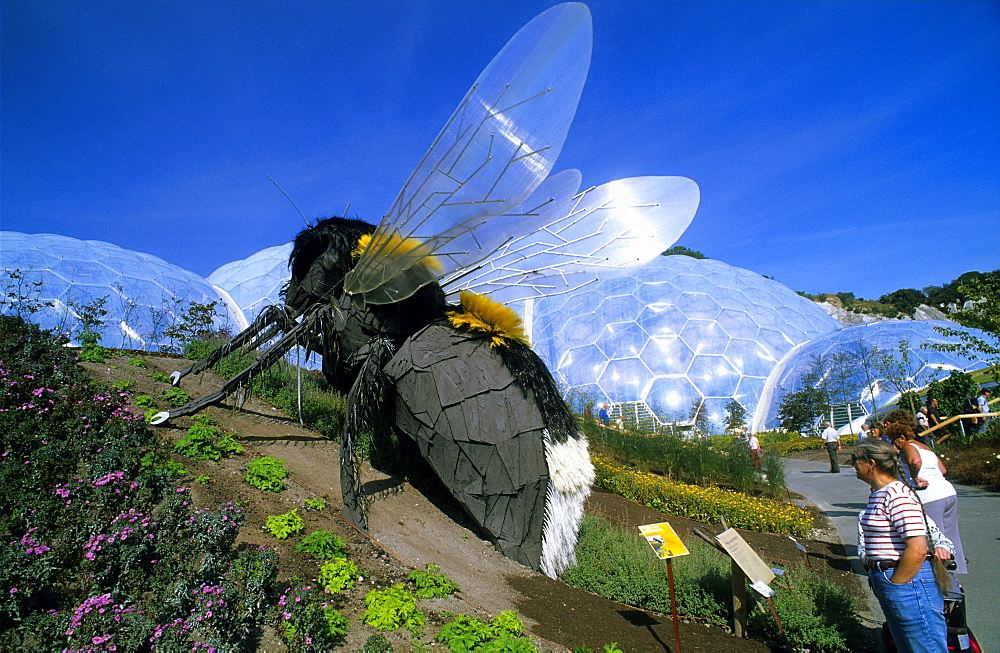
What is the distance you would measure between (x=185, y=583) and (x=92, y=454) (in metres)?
2.13

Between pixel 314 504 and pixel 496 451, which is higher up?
pixel 496 451

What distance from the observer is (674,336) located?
21453 millimetres

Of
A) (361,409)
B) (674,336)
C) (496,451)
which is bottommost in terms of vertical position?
(496,451)

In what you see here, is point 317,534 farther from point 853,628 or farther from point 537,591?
point 853,628

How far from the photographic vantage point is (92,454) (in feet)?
13.2

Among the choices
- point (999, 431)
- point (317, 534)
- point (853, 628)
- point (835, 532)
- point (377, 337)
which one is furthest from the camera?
point (999, 431)

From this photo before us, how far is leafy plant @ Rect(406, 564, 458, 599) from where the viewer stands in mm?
3713

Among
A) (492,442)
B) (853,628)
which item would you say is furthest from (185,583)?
(853,628)

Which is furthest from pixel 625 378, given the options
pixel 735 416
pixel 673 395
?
pixel 735 416

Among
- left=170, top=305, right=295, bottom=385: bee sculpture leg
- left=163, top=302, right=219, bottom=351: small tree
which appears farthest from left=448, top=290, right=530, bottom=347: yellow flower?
left=163, top=302, right=219, bottom=351: small tree

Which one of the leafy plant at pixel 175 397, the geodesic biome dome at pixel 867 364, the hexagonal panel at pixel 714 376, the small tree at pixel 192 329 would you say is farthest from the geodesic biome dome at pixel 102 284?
the geodesic biome dome at pixel 867 364

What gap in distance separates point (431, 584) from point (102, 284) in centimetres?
1684

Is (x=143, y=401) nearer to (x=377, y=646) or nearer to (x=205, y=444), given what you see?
(x=205, y=444)

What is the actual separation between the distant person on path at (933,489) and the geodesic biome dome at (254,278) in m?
22.1
